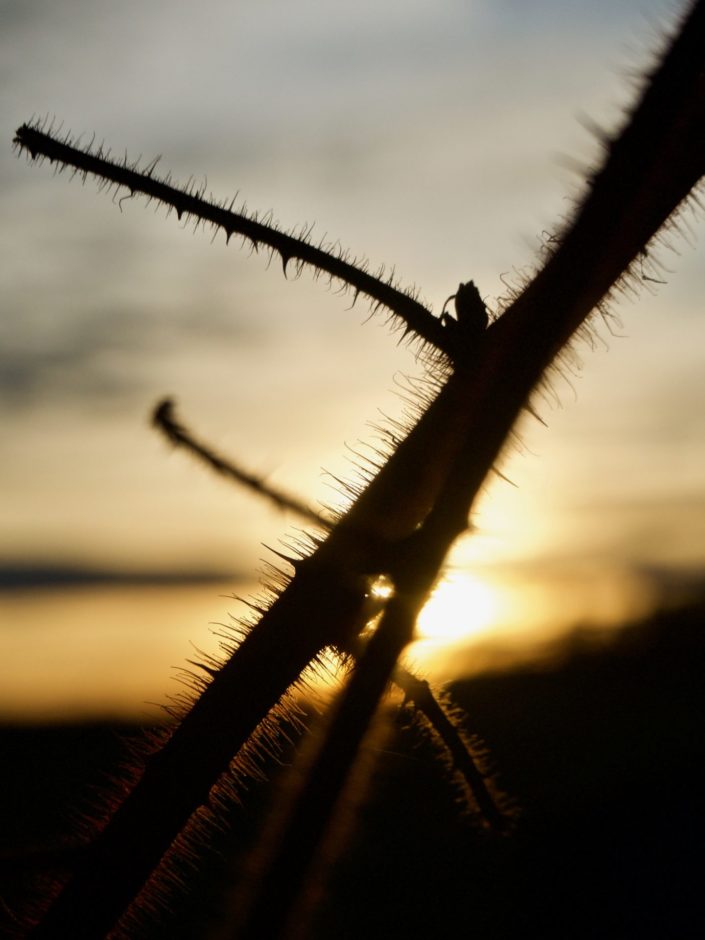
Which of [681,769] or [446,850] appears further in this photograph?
[681,769]

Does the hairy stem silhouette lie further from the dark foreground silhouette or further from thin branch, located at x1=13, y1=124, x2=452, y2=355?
the dark foreground silhouette

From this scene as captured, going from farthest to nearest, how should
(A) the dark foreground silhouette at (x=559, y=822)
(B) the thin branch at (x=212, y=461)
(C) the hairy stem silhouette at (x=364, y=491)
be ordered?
1. (A) the dark foreground silhouette at (x=559, y=822)
2. (B) the thin branch at (x=212, y=461)
3. (C) the hairy stem silhouette at (x=364, y=491)

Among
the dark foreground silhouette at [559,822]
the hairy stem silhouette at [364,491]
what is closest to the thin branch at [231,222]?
the hairy stem silhouette at [364,491]

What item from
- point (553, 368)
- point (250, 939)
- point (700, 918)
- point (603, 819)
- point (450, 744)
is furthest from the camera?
point (603, 819)

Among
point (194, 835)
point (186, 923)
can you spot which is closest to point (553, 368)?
point (194, 835)

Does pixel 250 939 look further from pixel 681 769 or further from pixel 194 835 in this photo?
pixel 681 769

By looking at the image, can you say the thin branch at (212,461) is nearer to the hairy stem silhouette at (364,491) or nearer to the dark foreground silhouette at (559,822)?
the hairy stem silhouette at (364,491)
